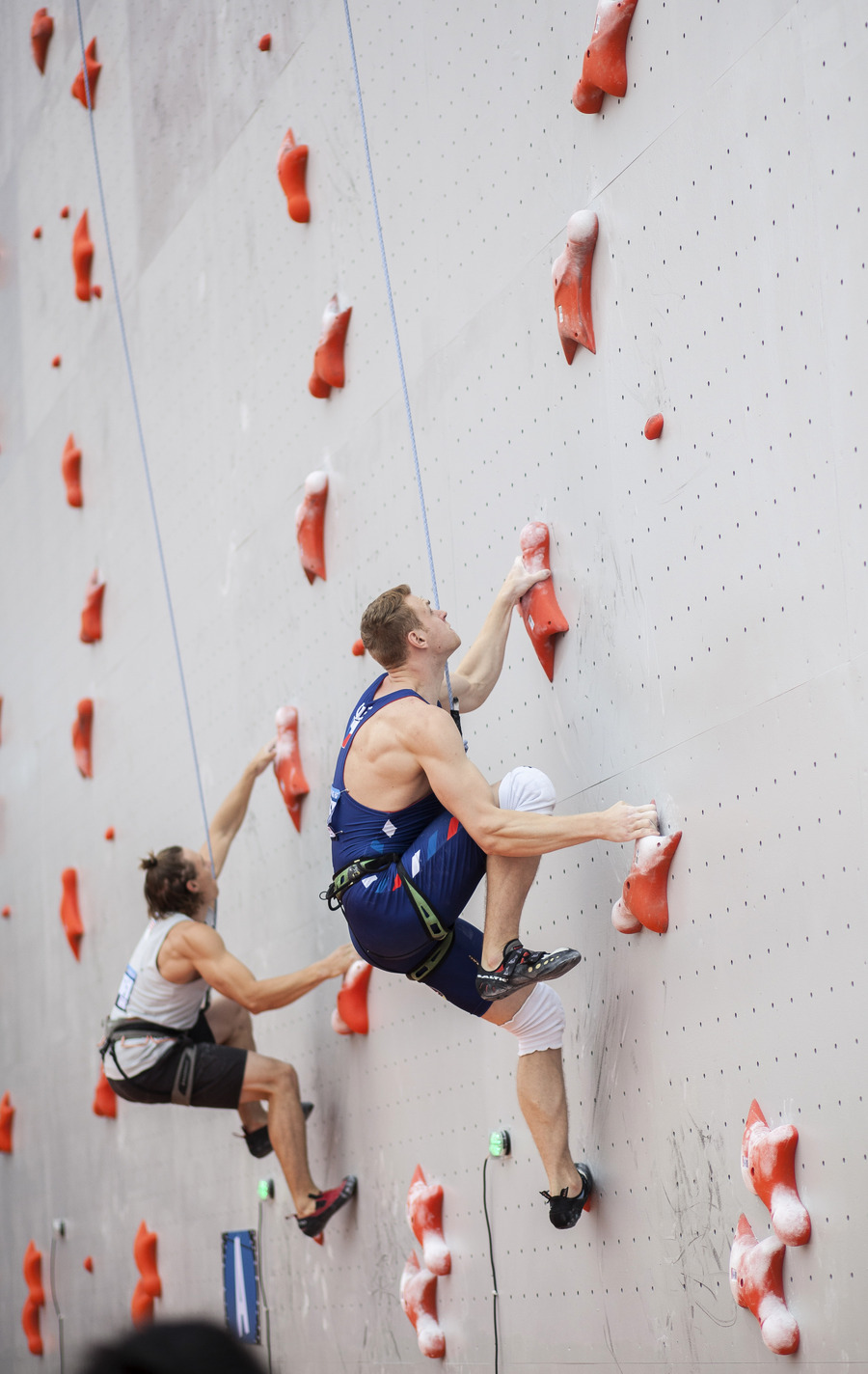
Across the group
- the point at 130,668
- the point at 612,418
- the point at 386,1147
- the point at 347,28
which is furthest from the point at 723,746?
the point at 130,668

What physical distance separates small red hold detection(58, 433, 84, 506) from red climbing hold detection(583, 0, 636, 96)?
12.5ft

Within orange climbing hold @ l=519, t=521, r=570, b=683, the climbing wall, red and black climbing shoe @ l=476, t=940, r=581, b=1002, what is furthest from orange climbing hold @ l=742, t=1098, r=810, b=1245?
orange climbing hold @ l=519, t=521, r=570, b=683

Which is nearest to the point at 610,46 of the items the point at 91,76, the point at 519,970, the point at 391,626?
the point at 391,626

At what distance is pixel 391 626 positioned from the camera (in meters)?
3.02

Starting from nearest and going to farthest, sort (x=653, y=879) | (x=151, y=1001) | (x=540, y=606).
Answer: (x=653, y=879) → (x=540, y=606) → (x=151, y=1001)

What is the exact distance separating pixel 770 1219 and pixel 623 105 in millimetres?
2200

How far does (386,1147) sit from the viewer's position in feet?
12.8

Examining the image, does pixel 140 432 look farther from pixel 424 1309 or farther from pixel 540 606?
pixel 424 1309

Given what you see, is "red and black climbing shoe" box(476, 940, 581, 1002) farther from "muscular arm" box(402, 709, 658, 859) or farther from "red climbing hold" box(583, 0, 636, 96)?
"red climbing hold" box(583, 0, 636, 96)

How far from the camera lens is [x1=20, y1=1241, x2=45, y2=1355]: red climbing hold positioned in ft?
20.7

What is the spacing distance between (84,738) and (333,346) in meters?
2.61

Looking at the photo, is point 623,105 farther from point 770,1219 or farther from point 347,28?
point 770,1219

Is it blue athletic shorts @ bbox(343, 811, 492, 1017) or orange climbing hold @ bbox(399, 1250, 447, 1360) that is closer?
blue athletic shorts @ bbox(343, 811, 492, 1017)

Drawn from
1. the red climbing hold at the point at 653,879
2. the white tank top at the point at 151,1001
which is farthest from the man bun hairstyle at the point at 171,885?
the red climbing hold at the point at 653,879
